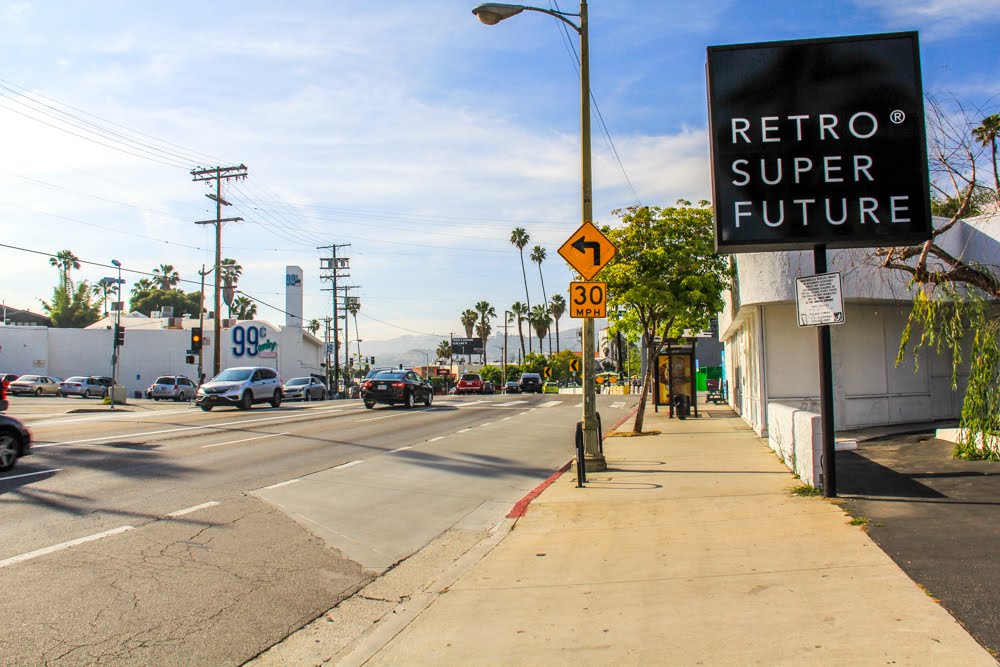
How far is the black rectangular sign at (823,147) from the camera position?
906 cm

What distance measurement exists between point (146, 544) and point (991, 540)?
7.82m

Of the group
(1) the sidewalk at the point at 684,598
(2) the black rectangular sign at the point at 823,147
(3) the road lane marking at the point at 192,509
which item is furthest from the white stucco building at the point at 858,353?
(3) the road lane marking at the point at 192,509

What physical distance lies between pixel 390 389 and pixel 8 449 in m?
19.8

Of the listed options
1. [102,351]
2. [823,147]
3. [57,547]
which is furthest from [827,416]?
[102,351]

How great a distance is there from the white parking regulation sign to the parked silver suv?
82.7 ft

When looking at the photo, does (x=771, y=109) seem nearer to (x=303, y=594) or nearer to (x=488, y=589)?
(x=488, y=589)

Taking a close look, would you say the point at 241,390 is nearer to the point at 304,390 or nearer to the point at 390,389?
the point at 390,389

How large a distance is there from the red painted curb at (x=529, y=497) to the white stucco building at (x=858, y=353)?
18.8 ft

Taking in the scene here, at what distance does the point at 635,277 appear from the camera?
19078 millimetres

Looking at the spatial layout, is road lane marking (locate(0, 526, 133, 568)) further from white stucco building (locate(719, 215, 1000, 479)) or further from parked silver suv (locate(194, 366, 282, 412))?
parked silver suv (locate(194, 366, 282, 412))

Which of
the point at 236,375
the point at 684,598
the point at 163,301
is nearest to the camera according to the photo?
the point at 684,598

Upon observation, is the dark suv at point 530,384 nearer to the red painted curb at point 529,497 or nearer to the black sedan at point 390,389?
the black sedan at point 390,389

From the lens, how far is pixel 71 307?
9206 cm

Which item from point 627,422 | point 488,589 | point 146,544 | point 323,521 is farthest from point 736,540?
point 627,422
